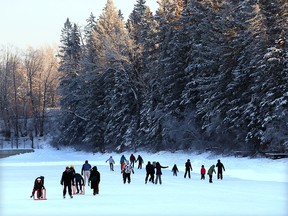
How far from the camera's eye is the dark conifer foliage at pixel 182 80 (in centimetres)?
3572

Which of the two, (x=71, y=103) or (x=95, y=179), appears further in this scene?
(x=71, y=103)

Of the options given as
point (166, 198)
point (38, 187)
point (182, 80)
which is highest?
point (182, 80)

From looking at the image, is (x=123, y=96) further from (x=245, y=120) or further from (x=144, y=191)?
(x=144, y=191)

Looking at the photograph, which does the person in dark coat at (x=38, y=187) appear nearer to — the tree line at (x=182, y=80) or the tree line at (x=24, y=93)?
the tree line at (x=182, y=80)

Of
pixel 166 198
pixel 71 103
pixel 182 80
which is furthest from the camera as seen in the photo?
pixel 71 103

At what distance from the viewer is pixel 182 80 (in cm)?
4878

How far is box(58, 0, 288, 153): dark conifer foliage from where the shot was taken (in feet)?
117

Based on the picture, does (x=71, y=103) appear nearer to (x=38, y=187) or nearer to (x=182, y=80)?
(x=182, y=80)

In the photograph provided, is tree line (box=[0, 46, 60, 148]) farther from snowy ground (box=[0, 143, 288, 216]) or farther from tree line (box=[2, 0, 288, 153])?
snowy ground (box=[0, 143, 288, 216])

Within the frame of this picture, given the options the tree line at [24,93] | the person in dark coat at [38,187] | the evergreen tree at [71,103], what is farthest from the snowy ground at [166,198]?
the tree line at [24,93]

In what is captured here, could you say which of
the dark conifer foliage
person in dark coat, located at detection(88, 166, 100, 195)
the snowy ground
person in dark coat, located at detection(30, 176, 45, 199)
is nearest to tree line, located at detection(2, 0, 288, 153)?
the dark conifer foliage

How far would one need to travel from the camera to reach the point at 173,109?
160ft

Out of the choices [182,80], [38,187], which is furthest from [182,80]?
[38,187]

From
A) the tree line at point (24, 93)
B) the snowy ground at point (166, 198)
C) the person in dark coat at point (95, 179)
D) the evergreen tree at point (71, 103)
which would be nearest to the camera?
the snowy ground at point (166, 198)
